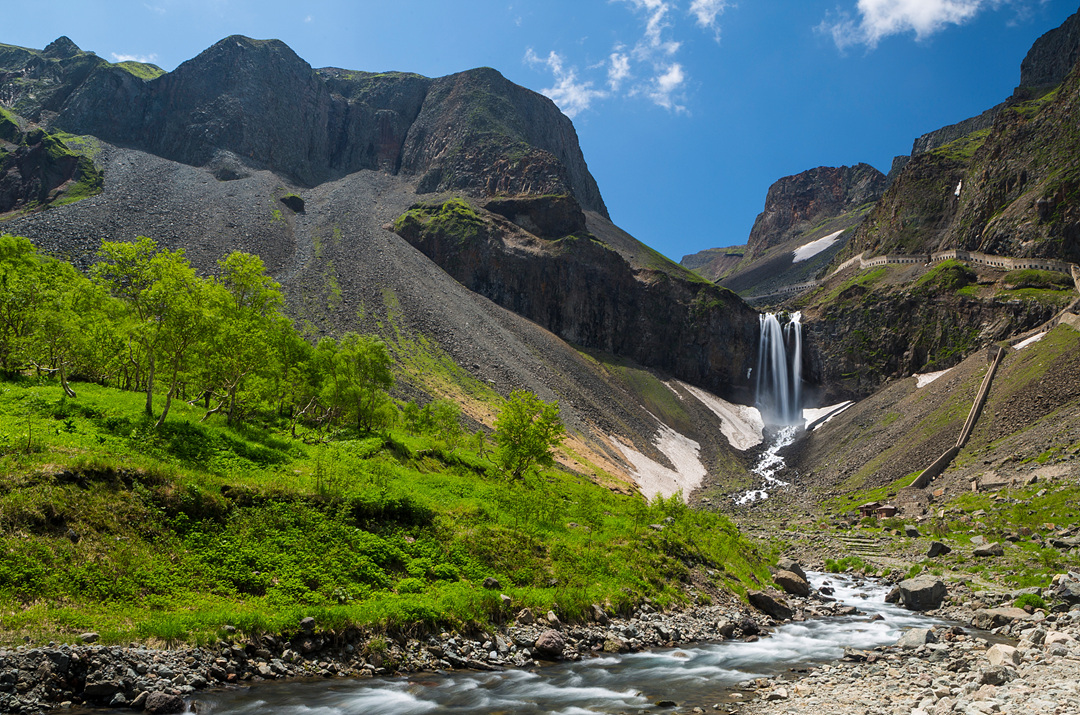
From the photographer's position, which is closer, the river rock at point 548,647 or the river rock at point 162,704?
the river rock at point 162,704

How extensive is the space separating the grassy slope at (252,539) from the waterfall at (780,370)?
107 meters

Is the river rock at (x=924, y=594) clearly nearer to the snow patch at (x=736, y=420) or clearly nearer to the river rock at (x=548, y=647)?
the river rock at (x=548, y=647)

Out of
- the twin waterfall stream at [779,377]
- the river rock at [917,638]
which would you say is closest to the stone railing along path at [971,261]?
the twin waterfall stream at [779,377]

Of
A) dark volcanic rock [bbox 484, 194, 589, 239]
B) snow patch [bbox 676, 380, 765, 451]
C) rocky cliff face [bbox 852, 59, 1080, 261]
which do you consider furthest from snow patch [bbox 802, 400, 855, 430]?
dark volcanic rock [bbox 484, 194, 589, 239]

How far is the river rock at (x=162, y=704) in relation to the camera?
11.1 m

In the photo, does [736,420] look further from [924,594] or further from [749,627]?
[749,627]

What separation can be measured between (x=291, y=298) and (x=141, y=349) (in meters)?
76.4

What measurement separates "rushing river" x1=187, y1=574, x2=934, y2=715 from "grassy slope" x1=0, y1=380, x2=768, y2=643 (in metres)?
2.02

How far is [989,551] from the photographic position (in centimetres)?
2969

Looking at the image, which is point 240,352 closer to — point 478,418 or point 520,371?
point 478,418

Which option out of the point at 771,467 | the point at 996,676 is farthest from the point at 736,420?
the point at 996,676

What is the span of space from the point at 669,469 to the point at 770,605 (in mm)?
66933

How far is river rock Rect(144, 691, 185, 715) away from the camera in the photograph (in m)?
11.1

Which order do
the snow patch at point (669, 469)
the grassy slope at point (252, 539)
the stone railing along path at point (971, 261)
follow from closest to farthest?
the grassy slope at point (252, 539) < the snow patch at point (669, 469) < the stone railing along path at point (971, 261)
